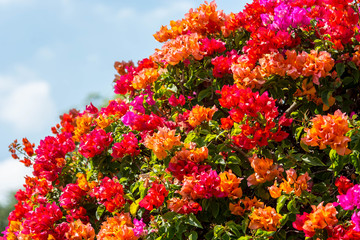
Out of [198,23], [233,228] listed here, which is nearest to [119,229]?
[233,228]

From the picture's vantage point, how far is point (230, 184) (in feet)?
8.25

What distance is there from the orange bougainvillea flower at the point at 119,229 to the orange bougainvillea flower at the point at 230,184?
63 centimetres

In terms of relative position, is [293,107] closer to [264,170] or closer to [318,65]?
[318,65]

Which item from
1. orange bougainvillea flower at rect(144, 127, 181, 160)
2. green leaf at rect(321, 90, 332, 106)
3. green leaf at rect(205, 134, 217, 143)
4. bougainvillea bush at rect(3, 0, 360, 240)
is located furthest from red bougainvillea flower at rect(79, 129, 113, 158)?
green leaf at rect(321, 90, 332, 106)

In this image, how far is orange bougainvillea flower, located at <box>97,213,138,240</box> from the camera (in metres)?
2.61

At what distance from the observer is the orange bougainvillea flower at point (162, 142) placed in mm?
2654

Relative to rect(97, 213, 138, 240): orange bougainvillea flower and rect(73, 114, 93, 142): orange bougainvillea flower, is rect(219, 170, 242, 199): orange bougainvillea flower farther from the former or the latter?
rect(73, 114, 93, 142): orange bougainvillea flower

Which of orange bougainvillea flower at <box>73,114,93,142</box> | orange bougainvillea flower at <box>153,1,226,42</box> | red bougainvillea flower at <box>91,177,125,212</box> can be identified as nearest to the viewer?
red bougainvillea flower at <box>91,177,125,212</box>

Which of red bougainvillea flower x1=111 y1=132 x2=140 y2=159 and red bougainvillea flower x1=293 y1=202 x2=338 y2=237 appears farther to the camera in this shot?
red bougainvillea flower x1=111 y1=132 x2=140 y2=159

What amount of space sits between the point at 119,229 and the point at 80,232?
50cm

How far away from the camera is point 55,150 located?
3662 mm

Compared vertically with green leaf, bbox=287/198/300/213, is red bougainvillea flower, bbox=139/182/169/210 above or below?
above

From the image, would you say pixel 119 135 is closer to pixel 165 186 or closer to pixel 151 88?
pixel 151 88

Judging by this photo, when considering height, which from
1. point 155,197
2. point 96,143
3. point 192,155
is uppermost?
point 96,143
